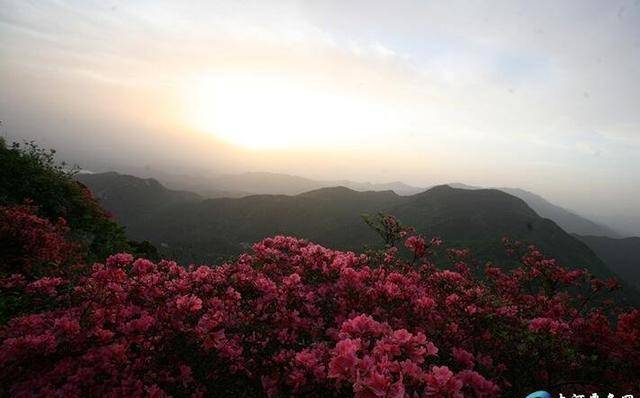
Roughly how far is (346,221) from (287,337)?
492ft

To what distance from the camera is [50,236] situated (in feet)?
40.8

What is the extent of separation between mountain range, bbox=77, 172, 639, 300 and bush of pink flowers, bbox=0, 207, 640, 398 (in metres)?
97.0

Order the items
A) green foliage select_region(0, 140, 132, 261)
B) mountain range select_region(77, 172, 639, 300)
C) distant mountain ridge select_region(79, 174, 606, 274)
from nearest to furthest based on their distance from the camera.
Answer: green foliage select_region(0, 140, 132, 261), mountain range select_region(77, 172, 639, 300), distant mountain ridge select_region(79, 174, 606, 274)

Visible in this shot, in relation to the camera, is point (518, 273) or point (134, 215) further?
point (134, 215)

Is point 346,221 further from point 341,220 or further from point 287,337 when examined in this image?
point 287,337

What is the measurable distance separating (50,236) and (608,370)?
1543cm

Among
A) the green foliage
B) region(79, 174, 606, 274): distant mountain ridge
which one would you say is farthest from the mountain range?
the green foliage

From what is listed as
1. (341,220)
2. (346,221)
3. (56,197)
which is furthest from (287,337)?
(341,220)

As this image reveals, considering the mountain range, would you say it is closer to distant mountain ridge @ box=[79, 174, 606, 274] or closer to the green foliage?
distant mountain ridge @ box=[79, 174, 606, 274]

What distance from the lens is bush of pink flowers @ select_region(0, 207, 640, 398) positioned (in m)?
4.31

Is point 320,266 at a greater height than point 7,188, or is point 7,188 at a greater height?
point 320,266

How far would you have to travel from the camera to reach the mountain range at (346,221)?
121 metres

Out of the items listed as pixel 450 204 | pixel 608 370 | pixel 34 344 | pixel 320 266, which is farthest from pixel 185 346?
pixel 450 204

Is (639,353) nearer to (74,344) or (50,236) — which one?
(74,344)
